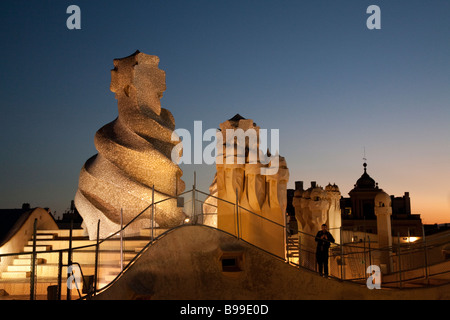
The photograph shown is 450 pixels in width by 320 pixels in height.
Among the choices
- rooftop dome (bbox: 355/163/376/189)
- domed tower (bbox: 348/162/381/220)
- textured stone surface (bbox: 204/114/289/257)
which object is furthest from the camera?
rooftop dome (bbox: 355/163/376/189)

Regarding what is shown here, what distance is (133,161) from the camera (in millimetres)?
11906

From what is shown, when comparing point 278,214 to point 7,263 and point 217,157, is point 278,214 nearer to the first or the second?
→ point 217,157

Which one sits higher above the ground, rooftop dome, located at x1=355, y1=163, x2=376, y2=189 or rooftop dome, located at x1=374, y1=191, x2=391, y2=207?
rooftop dome, located at x1=355, y1=163, x2=376, y2=189

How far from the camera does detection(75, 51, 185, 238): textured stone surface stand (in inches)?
453

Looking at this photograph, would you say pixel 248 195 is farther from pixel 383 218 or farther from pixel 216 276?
pixel 383 218

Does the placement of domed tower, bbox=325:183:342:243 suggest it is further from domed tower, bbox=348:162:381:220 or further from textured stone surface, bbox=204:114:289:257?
domed tower, bbox=348:162:381:220

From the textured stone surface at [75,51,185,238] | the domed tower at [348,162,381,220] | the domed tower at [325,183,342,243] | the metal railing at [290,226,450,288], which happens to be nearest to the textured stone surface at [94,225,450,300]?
the metal railing at [290,226,450,288]

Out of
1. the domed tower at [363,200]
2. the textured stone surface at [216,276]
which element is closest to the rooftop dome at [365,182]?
the domed tower at [363,200]

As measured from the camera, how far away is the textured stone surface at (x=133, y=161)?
11.5 meters

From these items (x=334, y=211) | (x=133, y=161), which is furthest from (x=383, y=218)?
(x=133, y=161)

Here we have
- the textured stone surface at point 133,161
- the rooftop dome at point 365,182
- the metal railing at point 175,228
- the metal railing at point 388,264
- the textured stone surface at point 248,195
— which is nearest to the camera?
the metal railing at point 175,228

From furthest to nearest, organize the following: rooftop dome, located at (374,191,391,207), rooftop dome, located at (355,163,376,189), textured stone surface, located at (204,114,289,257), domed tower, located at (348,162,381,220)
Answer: rooftop dome, located at (355,163,376,189) → domed tower, located at (348,162,381,220) → rooftop dome, located at (374,191,391,207) → textured stone surface, located at (204,114,289,257)

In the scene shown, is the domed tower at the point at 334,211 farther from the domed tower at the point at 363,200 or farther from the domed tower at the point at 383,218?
the domed tower at the point at 363,200
